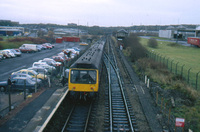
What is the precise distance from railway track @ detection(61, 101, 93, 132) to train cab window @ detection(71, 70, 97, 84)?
1.59m

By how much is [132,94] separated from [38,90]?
777 cm

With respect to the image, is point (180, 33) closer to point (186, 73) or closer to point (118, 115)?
point (186, 73)

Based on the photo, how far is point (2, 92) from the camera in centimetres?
1625

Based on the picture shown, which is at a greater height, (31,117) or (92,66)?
(92,66)

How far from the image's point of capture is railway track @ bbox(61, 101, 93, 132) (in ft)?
31.6


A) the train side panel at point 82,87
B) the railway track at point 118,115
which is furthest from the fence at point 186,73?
the train side panel at point 82,87

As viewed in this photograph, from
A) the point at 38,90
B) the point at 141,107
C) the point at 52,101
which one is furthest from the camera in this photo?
the point at 38,90

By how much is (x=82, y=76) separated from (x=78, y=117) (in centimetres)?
247

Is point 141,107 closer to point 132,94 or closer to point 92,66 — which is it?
point 132,94

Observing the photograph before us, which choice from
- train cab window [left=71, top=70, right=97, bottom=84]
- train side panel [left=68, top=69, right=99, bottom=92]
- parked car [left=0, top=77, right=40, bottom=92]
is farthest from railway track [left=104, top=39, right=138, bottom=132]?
parked car [left=0, top=77, right=40, bottom=92]

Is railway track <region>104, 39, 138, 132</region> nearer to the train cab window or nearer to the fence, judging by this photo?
the train cab window

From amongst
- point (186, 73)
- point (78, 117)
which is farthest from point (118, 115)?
point (186, 73)

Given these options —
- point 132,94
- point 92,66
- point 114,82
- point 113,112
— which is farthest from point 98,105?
point 114,82

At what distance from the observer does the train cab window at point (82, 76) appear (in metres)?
12.2
